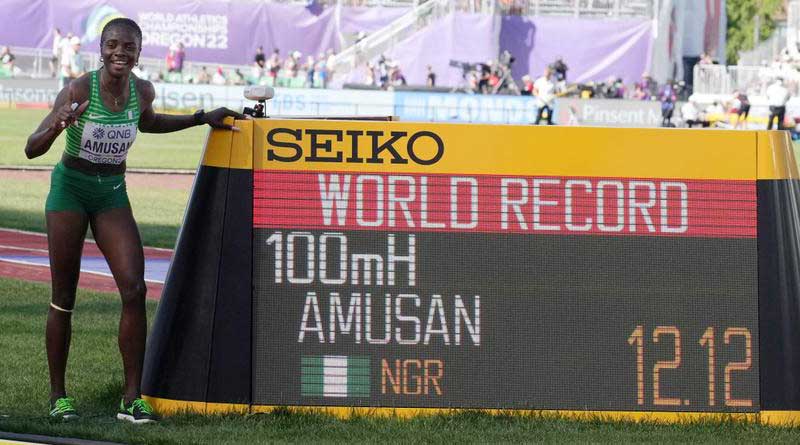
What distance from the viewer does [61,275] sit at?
21.4 ft

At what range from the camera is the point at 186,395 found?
6355mm

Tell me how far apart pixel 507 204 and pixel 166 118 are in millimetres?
1557

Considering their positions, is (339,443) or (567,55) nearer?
(339,443)

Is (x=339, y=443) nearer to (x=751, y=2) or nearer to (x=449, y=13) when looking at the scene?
(x=449, y=13)

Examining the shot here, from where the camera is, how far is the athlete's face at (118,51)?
20.6ft

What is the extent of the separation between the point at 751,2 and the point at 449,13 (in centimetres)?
5120

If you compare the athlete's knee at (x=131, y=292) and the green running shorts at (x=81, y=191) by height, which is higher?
the green running shorts at (x=81, y=191)

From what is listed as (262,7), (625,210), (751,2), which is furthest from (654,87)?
(751,2)

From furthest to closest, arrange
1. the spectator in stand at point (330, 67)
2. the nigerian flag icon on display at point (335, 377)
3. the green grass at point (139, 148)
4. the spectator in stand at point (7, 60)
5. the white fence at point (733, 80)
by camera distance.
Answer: the white fence at point (733, 80)
the spectator in stand at point (330, 67)
the spectator in stand at point (7, 60)
the green grass at point (139, 148)
the nigerian flag icon on display at point (335, 377)

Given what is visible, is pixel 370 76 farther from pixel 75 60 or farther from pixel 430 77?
pixel 75 60

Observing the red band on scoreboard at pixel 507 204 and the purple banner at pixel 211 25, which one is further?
the purple banner at pixel 211 25

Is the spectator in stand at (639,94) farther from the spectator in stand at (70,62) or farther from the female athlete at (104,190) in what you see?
the female athlete at (104,190)

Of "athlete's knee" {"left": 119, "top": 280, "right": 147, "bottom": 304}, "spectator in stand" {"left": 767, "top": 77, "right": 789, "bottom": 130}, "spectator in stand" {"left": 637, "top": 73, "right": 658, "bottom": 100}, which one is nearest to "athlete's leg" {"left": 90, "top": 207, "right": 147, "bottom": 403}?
"athlete's knee" {"left": 119, "top": 280, "right": 147, "bottom": 304}

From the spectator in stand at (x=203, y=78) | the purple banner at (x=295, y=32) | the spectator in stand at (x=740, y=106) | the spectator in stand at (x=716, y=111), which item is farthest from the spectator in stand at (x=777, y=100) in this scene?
the spectator in stand at (x=203, y=78)
